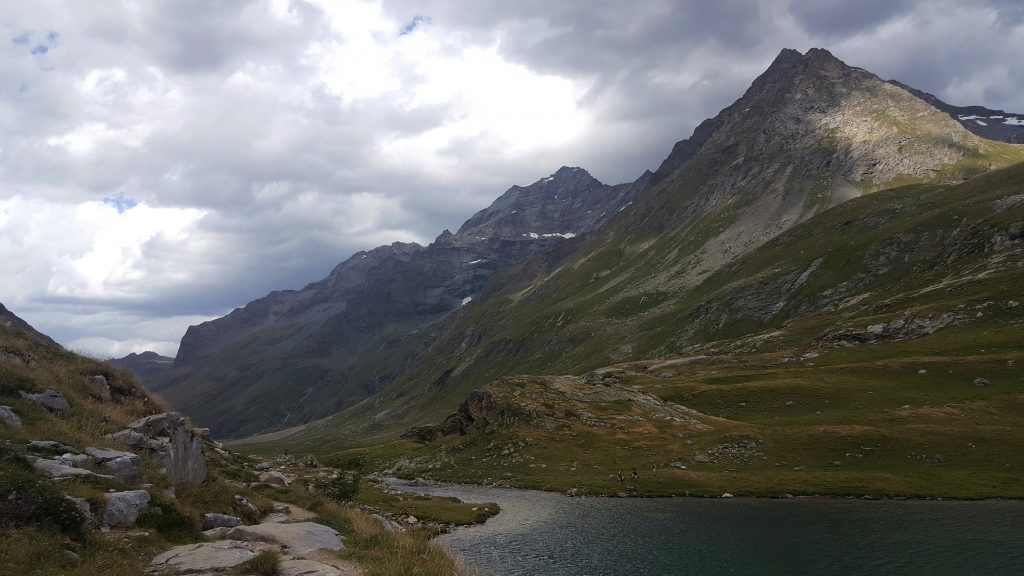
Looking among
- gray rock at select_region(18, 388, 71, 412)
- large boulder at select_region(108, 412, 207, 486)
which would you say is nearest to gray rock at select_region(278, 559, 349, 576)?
large boulder at select_region(108, 412, 207, 486)

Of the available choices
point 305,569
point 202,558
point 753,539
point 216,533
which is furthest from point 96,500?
point 753,539

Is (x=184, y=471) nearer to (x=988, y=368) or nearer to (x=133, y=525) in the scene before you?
(x=133, y=525)

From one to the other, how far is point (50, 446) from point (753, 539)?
45758mm

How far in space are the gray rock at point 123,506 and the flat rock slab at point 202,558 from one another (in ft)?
8.50

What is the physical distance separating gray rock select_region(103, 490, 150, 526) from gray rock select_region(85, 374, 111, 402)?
17092 millimetres

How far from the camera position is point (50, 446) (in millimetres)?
24016


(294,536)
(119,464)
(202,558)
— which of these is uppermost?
(119,464)

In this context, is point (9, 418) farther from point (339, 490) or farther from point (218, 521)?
point (339, 490)

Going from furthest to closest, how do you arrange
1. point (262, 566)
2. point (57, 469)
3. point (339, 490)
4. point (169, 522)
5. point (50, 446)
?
point (339, 490) < point (50, 446) < point (169, 522) < point (57, 469) < point (262, 566)

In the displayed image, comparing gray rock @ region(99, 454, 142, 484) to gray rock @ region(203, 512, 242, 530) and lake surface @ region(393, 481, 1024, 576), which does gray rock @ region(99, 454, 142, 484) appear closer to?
gray rock @ region(203, 512, 242, 530)

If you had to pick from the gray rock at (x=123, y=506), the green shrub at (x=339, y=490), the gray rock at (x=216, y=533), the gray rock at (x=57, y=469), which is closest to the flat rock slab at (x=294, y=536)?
the gray rock at (x=216, y=533)

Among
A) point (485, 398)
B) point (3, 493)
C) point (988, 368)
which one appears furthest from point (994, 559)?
point (485, 398)

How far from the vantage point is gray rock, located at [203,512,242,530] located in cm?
2575

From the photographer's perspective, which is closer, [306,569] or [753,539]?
[306,569]
